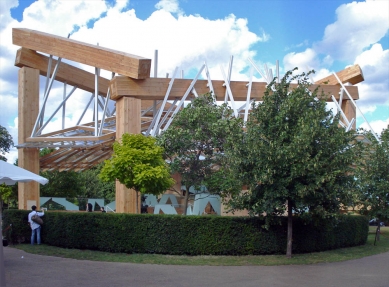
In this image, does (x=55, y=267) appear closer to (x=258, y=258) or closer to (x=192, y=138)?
(x=258, y=258)

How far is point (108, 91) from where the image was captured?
2411 centimetres

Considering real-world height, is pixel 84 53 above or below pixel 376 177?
above

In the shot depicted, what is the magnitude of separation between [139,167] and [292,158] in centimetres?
601

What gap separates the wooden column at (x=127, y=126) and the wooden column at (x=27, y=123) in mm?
6403

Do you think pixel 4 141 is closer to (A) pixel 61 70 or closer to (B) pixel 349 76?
(A) pixel 61 70

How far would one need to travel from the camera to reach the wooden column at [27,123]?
25984mm

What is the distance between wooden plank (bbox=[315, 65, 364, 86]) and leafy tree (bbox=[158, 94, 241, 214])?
34.0 feet

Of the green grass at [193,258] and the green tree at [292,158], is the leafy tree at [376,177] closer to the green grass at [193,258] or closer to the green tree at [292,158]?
the green grass at [193,258]

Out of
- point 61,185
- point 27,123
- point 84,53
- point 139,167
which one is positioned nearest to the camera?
point 139,167

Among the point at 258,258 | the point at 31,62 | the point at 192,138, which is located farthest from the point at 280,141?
the point at 31,62

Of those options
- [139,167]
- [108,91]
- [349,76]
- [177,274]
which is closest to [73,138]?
[108,91]

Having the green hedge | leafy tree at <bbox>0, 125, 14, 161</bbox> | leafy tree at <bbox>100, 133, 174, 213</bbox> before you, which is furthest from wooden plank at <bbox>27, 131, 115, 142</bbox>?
leafy tree at <bbox>0, 125, 14, 161</bbox>

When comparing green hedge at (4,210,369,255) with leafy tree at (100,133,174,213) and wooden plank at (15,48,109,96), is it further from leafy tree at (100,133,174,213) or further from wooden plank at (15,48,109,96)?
wooden plank at (15,48,109,96)

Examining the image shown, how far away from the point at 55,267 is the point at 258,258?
6.19 m
